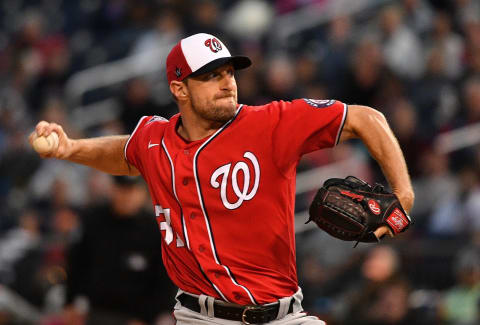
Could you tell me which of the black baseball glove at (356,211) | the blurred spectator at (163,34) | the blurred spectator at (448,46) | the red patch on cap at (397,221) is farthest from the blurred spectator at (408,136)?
the red patch on cap at (397,221)

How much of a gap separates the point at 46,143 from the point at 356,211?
1722 mm

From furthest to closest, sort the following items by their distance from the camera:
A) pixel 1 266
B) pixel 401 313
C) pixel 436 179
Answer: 1. pixel 1 266
2. pixel 436 179
3. pixel 401 313

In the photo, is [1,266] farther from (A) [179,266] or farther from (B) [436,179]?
(A) [179,266]

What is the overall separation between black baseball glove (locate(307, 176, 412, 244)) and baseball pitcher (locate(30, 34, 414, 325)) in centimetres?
12

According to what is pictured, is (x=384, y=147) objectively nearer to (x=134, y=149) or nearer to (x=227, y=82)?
(x=227, y=82)

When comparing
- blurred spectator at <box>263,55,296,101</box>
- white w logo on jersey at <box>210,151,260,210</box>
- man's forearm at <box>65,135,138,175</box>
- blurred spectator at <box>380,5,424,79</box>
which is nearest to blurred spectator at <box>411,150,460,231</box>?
blurred spectator at <box>380,5,424,79</box>

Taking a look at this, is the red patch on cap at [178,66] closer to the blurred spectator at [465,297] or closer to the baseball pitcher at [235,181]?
the baseball pitcher at [235,181]

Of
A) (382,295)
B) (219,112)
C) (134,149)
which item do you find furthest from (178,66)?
(382,295)

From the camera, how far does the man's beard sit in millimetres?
4602

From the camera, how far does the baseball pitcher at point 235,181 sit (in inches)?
175

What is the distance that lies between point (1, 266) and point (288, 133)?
600 centimetres

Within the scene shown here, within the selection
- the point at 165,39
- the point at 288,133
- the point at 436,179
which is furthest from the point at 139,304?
the point at 165,39

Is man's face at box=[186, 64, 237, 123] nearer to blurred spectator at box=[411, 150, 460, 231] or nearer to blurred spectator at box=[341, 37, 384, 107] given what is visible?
blurred spectator at box=[411, 150, 460, 231]

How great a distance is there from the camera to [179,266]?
187 inches
